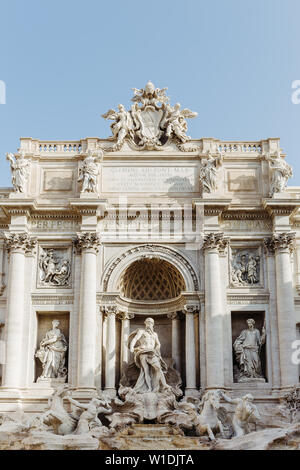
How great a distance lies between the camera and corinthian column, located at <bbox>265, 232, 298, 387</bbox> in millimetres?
23938

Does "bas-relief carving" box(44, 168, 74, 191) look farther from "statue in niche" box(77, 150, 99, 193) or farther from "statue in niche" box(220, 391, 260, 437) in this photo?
"statue in niche" box(220, 391, 260, 437)

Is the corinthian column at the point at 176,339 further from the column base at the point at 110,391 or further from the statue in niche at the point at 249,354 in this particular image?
the column base at the point at 110,391

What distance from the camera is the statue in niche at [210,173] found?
25.9 meters

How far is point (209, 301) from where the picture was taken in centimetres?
2466

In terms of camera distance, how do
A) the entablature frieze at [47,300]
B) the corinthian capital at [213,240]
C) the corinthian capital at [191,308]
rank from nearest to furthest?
1. the corinthian capital at [191,308]
2. the entablature frieze at [47,300]
3. the corinthian capital at [213,240]

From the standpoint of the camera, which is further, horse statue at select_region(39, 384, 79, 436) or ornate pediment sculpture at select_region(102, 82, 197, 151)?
ornate pediment sculpture at select_region(102, 82, 197, 151)

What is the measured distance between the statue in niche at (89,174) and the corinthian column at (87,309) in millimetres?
1681

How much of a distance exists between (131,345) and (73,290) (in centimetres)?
290

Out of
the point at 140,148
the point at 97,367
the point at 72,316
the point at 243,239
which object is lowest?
the point at 97,367

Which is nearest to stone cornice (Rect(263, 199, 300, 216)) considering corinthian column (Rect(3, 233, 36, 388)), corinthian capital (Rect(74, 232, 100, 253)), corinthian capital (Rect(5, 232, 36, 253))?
corinthian capital (Rect(74, 232, 100, 253))

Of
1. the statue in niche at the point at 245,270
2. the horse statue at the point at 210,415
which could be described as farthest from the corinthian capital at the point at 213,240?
the horse statue at the point at 210,415

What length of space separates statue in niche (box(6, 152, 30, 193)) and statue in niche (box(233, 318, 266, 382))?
945 cm
